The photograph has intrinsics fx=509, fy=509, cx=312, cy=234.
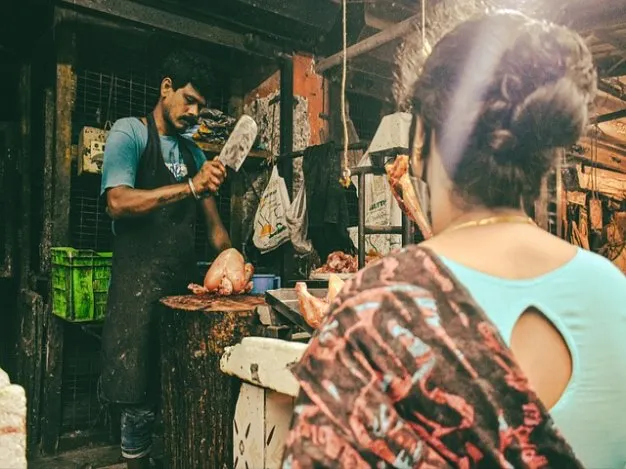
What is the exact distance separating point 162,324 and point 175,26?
316 centimetres

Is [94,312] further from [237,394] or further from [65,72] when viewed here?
[237,394]

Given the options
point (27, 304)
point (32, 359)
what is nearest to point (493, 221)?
point (32, 359)

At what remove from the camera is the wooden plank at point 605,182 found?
9.41 m

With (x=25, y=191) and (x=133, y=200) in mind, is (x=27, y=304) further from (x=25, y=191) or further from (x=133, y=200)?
(x=133, y=200)

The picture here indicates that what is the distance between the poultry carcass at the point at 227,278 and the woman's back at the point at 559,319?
2.67 m

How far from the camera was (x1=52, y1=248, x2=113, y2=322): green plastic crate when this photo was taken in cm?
433

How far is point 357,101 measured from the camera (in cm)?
691

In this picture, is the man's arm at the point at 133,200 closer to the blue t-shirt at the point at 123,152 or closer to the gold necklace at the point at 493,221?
the blue t-shirt at the point at 123,152

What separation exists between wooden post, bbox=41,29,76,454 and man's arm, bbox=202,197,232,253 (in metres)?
1.48

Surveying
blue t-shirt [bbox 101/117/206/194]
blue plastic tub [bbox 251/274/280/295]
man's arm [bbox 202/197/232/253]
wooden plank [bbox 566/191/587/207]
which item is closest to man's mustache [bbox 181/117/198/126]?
blue t-shirt [bbox 101/117/206/194]

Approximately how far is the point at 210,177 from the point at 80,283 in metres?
1.68

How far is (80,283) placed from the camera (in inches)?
171

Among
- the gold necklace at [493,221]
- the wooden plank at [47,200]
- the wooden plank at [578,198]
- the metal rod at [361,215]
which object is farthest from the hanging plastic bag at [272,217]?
the wooden plank at [578,198]

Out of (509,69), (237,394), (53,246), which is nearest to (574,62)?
(509,69)
